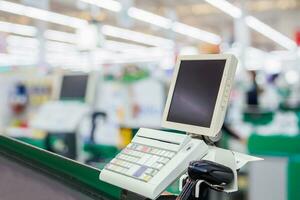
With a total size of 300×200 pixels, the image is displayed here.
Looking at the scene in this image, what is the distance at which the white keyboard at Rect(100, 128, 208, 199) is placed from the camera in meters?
1.17

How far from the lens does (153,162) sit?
1220 mm

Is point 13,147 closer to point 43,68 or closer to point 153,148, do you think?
point 153,148

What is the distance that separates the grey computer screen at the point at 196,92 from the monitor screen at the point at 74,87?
11.0ft

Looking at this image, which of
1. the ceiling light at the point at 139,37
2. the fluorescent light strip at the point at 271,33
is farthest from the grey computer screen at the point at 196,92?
the fluorescent light strip at the point at 271,33

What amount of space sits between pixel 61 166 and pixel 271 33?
1674 centimetres

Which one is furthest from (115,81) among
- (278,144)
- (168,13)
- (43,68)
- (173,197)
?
(168,13)

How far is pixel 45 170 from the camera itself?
1567 millimetres

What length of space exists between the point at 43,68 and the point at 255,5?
951cm

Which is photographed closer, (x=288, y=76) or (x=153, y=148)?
(x=153, y=148)

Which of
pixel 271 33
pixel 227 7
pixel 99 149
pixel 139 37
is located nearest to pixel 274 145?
pixel 99 149

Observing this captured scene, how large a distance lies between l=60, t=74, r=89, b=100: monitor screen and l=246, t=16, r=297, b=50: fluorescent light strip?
9354mm

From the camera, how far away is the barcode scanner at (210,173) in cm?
113

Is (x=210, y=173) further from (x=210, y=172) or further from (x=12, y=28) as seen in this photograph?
(x=12, y=28)

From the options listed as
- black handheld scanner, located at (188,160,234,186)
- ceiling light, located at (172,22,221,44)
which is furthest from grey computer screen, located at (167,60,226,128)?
ceiling light, located at (172,22,221,44)
